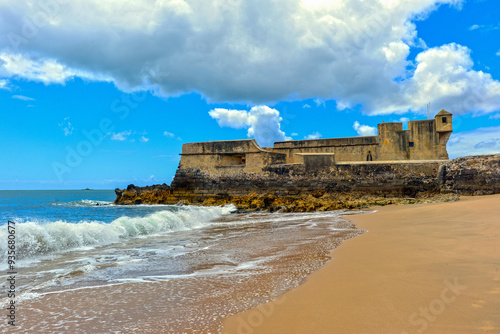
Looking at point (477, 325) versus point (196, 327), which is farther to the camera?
point (196, 327)

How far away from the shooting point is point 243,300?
116 inches

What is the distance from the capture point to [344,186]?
18.1 meters

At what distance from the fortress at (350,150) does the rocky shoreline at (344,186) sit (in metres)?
0.72

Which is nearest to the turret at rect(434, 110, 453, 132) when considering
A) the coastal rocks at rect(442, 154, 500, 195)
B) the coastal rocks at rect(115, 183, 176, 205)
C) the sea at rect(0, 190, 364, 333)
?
the coastal rocks at rect(442, 154, 500, 195)

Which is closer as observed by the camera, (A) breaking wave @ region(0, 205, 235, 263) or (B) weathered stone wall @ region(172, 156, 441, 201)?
(A) breaking wave @ region(0, 205, 235, 263)

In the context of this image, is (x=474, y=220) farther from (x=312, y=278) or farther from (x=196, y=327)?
(x=196, y=327)

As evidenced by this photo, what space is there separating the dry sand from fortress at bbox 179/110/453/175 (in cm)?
1565

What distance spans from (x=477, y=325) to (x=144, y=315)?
2428 millimetres

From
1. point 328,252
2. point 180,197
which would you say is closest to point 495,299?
point 328,252

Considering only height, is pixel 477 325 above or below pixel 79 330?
above

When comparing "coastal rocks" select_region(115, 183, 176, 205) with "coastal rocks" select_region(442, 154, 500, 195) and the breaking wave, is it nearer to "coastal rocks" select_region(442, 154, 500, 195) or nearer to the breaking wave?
the breaking wave

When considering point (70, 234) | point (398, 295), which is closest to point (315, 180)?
point (70, 234)

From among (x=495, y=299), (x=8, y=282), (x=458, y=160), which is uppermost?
(x=458, y=160)

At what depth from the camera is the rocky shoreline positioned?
1423cm
